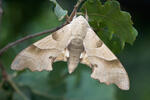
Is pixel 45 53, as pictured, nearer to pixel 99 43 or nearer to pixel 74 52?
pixel 74 52

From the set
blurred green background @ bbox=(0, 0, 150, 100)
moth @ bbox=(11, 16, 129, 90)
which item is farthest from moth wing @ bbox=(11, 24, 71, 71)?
blurred green background @ bbox=(0, 0, 150, 100)

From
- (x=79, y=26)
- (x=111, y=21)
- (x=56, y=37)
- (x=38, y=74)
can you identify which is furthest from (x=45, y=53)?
(x=38, y=74)

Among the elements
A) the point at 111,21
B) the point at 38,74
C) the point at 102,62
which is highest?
the point at 111,21

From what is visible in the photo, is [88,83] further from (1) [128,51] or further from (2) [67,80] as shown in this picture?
(1) [128,51]

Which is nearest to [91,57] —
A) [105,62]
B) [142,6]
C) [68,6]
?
[105,62]

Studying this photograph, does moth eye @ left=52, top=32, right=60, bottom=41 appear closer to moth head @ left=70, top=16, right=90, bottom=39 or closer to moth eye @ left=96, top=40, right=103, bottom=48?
moth head @ left=70, top=16, right=90, bottom=39

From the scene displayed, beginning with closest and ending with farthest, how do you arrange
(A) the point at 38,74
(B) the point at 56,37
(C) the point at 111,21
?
(C) the point at 111,21
(B) the point at 56,37
(A) the point at 38,74

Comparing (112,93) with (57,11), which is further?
(112,93)
